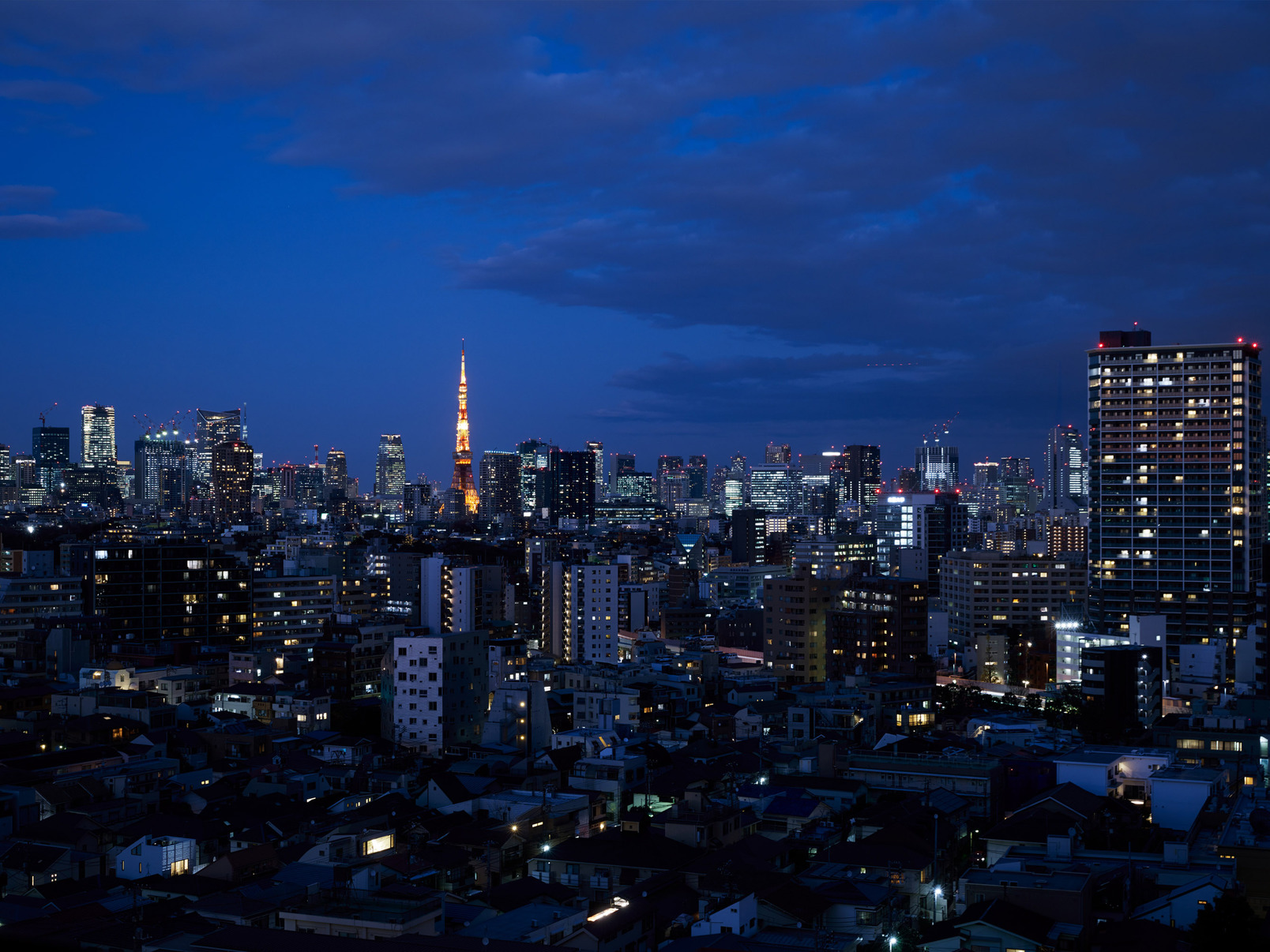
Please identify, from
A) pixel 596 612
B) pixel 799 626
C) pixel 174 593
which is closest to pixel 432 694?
pixel 799 626

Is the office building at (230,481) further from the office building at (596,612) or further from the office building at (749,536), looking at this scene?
the office building at (596,612)

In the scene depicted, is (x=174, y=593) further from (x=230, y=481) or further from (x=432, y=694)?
(x=230, y=481)

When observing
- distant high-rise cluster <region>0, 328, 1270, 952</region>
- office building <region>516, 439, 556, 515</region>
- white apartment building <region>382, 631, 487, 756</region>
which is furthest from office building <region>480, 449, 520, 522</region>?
white apartment building <region>382, 631, 487, 756</region>

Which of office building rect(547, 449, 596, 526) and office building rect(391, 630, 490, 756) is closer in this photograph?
office building rect(391, 630, 490, 756)

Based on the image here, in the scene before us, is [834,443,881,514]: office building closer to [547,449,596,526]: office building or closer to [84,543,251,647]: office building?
[547,449,596,526]: office building

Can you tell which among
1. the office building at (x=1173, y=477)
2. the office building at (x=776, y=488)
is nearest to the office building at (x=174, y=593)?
the office building at (x=1173, y=477)
